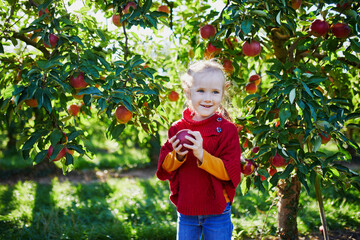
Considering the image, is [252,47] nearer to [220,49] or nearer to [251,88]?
[220,49]

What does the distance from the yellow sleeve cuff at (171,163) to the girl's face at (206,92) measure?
0.24 m

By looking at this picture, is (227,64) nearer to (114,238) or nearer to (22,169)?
(114,238)

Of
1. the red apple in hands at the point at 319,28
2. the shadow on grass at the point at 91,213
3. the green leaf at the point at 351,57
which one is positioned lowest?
the shadow on grass at the point at 91,213

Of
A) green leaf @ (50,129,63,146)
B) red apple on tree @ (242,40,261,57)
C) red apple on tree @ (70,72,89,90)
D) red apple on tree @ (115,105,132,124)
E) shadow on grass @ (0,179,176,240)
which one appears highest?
red apple on tree @ (242,40,261,57)

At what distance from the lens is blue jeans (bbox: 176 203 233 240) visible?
1.60 metres

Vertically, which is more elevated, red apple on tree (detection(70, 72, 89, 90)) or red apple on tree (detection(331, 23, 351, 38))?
red apple on tree (detection(331, 23, 351, 38))

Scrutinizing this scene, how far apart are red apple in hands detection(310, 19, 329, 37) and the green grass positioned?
1.25 meters

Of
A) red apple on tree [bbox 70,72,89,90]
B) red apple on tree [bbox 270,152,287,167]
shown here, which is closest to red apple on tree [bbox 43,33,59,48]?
red apple on tree [bbox 70,72,89,90]

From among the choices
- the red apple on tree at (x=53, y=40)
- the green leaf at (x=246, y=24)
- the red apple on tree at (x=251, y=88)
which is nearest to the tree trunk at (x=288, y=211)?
the red apple on tree at (x=251, y=88)

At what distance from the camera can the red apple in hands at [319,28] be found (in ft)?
6.86

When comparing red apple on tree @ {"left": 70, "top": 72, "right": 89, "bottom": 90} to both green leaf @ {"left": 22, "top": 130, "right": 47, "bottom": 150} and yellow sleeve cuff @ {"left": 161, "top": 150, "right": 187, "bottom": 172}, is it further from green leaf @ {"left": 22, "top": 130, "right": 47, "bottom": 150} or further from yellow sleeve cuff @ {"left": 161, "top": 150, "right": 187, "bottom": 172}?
yellow sleeve cuff @ {"left": 161, "top": 150, "right": 187, "bottom": 172}

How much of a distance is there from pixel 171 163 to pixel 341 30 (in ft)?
4.19

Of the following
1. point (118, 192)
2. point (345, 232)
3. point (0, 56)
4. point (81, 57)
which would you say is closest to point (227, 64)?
point (81, 57)

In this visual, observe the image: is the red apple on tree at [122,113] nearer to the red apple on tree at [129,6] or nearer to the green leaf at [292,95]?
the red apple on tree at [129,6]
